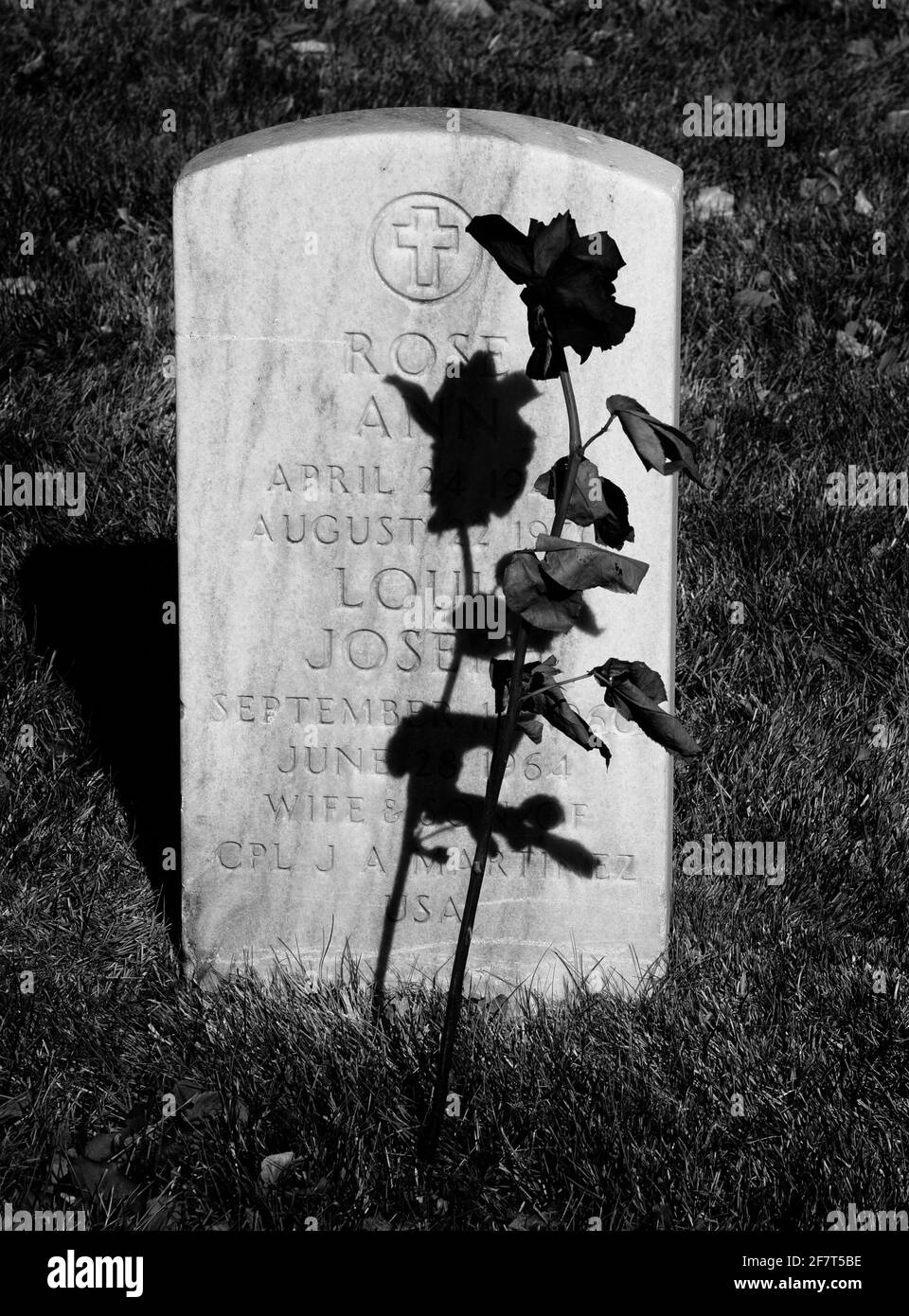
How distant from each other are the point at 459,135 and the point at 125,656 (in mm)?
1946

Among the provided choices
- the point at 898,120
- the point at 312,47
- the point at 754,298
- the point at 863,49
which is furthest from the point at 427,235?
the point at 863,49

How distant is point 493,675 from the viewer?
A: 2525mm

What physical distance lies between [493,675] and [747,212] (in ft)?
11.1

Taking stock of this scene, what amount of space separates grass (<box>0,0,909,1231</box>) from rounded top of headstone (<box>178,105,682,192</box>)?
155cm

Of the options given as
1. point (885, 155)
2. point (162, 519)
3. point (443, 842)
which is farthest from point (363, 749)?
point (885, 155)

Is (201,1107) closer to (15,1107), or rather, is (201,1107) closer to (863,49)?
(15,1107)

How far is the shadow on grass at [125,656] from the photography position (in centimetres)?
365

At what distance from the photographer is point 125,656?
406cm

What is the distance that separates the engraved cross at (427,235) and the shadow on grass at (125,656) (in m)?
1.59

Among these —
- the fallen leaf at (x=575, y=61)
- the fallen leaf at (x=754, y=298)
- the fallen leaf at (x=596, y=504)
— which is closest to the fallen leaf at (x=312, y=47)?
the fallen leaf at (x=575, y=61)

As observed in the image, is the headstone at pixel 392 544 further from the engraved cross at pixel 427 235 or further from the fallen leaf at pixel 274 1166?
the fallen leaf at pixel 274 1166

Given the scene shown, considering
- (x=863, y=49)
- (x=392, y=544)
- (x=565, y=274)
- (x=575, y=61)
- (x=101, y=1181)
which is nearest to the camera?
(x=565, y=274)

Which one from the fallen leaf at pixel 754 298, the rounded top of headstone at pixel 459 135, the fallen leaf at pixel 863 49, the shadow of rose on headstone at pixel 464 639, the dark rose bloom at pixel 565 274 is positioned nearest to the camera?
the dark rose bloom at pixel 565 274
